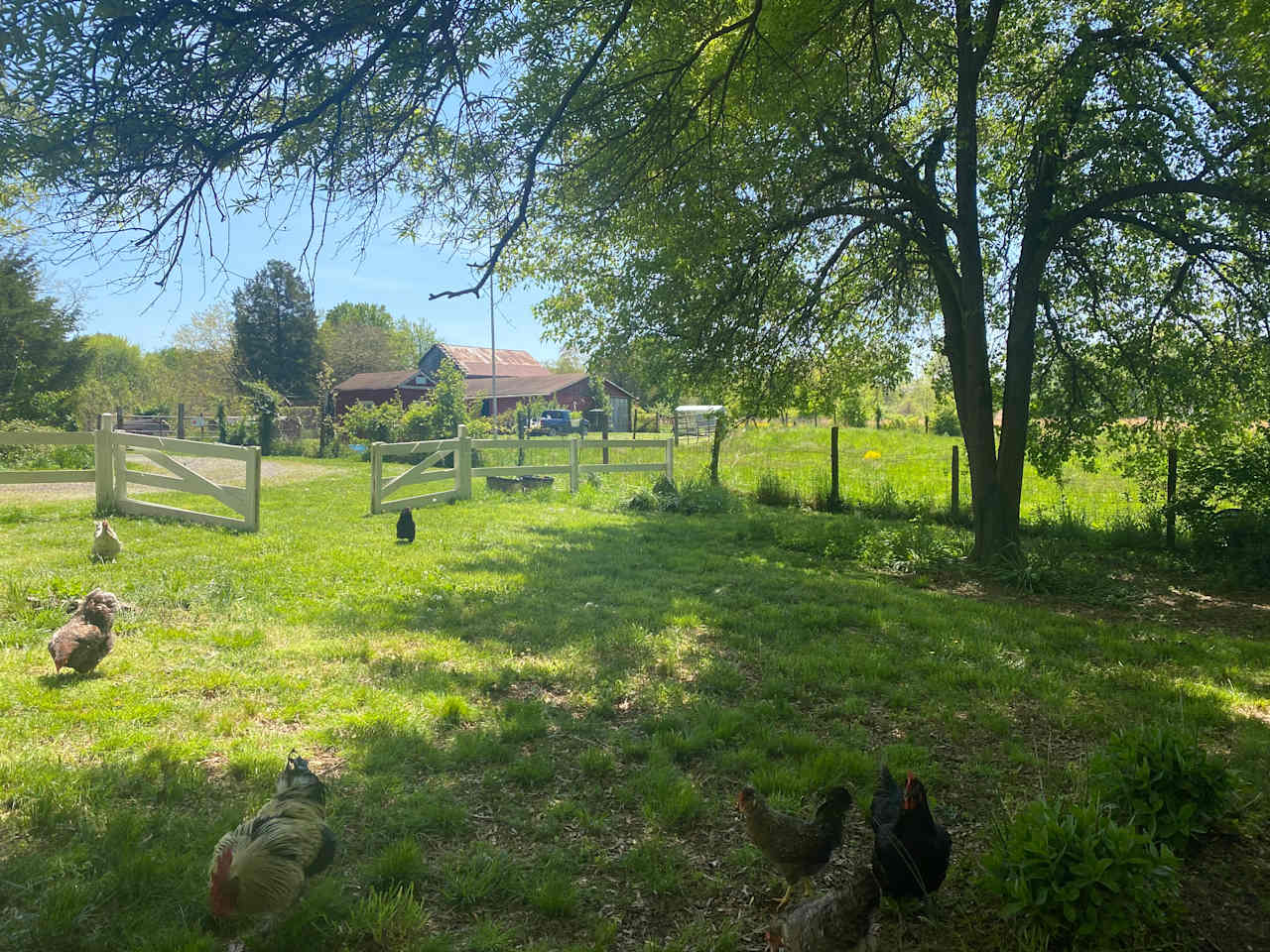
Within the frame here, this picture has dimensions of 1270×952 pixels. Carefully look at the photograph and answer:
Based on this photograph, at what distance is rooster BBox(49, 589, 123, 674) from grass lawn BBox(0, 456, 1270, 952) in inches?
5.1

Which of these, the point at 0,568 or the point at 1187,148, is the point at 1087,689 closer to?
the point at 1187,148

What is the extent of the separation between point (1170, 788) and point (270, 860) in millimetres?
3322

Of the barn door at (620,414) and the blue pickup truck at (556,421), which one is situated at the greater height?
the barn door at (620,414)

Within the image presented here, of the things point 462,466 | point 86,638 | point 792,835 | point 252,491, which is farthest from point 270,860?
point 462,466

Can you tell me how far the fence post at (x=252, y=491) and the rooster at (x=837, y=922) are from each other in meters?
8.73

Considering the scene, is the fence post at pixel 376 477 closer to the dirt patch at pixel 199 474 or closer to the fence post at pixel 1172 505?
the dirt patch at pixel 199 474

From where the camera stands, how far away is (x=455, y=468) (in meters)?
13.0

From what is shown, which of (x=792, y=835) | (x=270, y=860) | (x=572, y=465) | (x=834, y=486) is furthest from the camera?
(x=572, y=465)

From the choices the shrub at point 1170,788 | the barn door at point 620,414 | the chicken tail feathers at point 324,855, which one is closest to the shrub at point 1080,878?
the shrub at point 1170,788

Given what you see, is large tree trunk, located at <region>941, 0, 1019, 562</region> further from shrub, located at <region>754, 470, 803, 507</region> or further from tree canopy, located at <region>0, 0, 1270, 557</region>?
shrub, located at <region>754, 470, 803, 507</region>

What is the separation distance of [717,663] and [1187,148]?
24.1ft

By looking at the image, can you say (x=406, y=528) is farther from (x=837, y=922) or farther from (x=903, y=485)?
(x=903, y=485)

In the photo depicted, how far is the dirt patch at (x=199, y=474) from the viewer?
38.2 ft

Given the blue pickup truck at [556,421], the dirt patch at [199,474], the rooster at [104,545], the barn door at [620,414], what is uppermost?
the barn door at [620,414]
